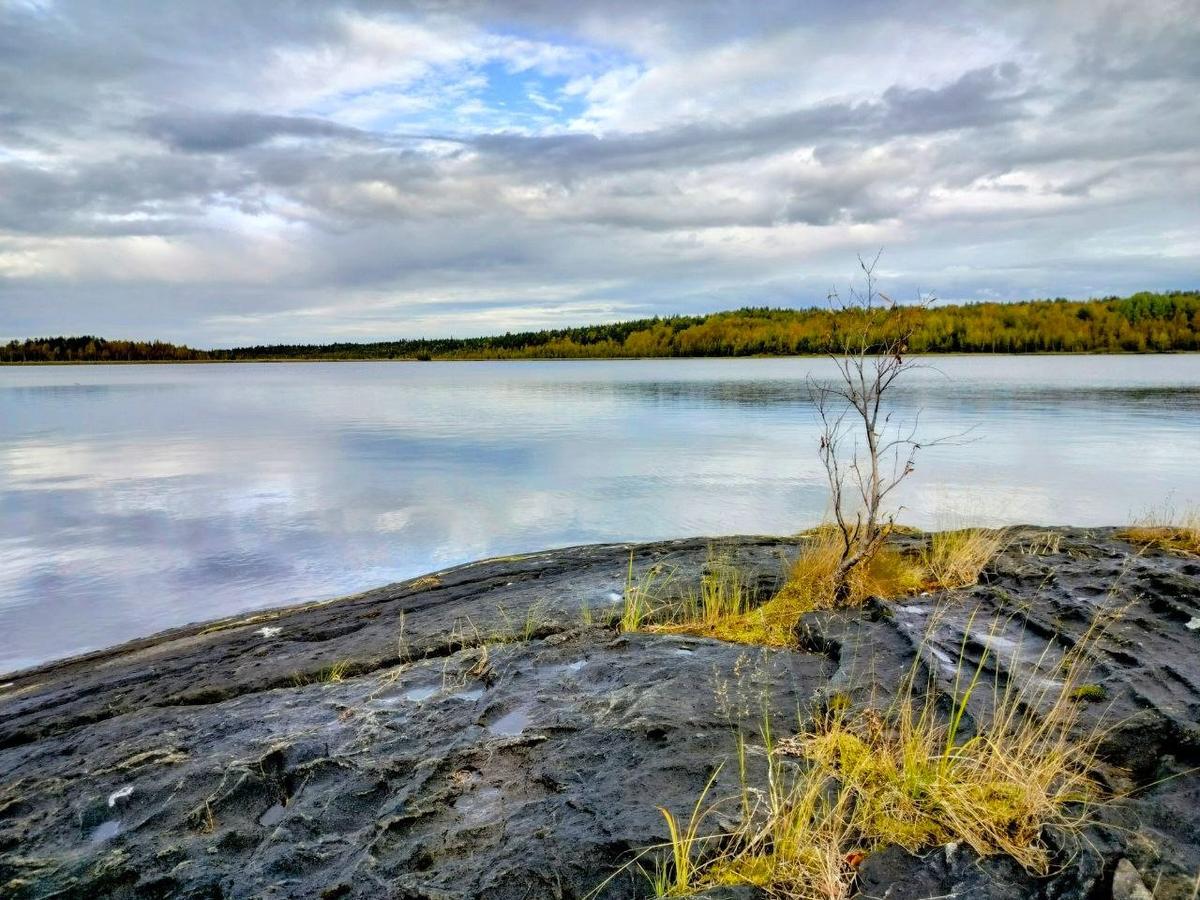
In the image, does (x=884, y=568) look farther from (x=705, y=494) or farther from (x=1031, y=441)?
(x=1031, y=441)

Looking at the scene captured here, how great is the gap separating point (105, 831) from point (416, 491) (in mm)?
14499

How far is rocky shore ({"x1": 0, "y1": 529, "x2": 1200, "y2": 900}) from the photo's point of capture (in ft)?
10.2

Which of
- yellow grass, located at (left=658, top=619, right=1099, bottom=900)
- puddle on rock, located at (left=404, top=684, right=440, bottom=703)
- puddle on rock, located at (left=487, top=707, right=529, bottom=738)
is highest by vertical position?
yellow grass, located at (left=658, top=619, right=1099, bottom=900)

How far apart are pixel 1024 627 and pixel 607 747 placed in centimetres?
322

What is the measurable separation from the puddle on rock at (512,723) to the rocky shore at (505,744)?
15mm

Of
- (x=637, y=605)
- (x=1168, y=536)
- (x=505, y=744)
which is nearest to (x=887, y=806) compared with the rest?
(x=505, y=744)

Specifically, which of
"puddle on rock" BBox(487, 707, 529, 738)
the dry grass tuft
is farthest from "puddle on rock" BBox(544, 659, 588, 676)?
the dry grass tuft

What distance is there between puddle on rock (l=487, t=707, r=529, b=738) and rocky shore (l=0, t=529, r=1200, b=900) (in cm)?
2

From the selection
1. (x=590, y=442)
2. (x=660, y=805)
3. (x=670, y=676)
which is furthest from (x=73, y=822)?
(x=590, y=442)

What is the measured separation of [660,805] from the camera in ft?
11.3

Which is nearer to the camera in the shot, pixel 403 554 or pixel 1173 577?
pixel 1173 577

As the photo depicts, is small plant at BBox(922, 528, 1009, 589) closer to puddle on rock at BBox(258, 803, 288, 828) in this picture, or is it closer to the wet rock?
the wet rock

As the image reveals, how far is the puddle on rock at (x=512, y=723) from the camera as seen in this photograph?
4223 millimetres

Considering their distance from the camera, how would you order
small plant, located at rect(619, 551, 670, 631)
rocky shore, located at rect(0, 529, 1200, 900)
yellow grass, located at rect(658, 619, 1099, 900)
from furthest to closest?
small plant, located at rect(619, 551, 670, 631)
rocky shore, located at rect(0, 529, 1200, 900)
yellow grass, located at rect(658, 619, 1099, 900)
